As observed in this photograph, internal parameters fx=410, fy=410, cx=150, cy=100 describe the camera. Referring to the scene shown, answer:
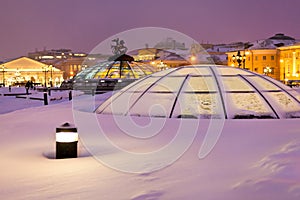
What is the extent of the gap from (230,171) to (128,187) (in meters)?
1.36

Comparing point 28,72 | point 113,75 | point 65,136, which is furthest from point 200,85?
point 28,72

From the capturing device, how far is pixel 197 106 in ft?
35.9

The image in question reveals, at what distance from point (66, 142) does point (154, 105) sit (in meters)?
5.38

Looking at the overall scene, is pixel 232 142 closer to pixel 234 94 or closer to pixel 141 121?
pixel 141 121

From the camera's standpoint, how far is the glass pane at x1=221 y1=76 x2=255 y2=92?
11.4 meters

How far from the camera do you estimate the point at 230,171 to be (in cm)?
516

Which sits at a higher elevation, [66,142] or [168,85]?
[168,85]

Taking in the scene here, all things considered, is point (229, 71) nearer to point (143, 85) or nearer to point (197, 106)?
point (197, 106)

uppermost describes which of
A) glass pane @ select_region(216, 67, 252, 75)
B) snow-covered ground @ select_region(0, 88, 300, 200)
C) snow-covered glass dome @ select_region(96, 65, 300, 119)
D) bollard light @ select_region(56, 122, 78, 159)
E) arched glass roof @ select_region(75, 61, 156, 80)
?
arched glass roof @ select_region(75, 61, 156, 80)

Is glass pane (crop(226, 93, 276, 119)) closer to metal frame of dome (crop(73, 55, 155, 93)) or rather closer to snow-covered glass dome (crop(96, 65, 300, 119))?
snow-covered glass dome (crop(96, 65, 300, 119))

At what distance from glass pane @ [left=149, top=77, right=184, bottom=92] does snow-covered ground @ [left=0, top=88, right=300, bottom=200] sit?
406 cm

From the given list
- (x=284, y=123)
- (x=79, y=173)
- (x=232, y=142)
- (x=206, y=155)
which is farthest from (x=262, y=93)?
(x=79, y=173)

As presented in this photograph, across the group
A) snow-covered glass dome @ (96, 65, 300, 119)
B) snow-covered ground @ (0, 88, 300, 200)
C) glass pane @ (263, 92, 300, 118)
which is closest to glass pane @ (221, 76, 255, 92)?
snow-covered glass dome @ (96, 65, 300, 119)

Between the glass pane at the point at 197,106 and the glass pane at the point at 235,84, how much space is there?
61 centimetres
